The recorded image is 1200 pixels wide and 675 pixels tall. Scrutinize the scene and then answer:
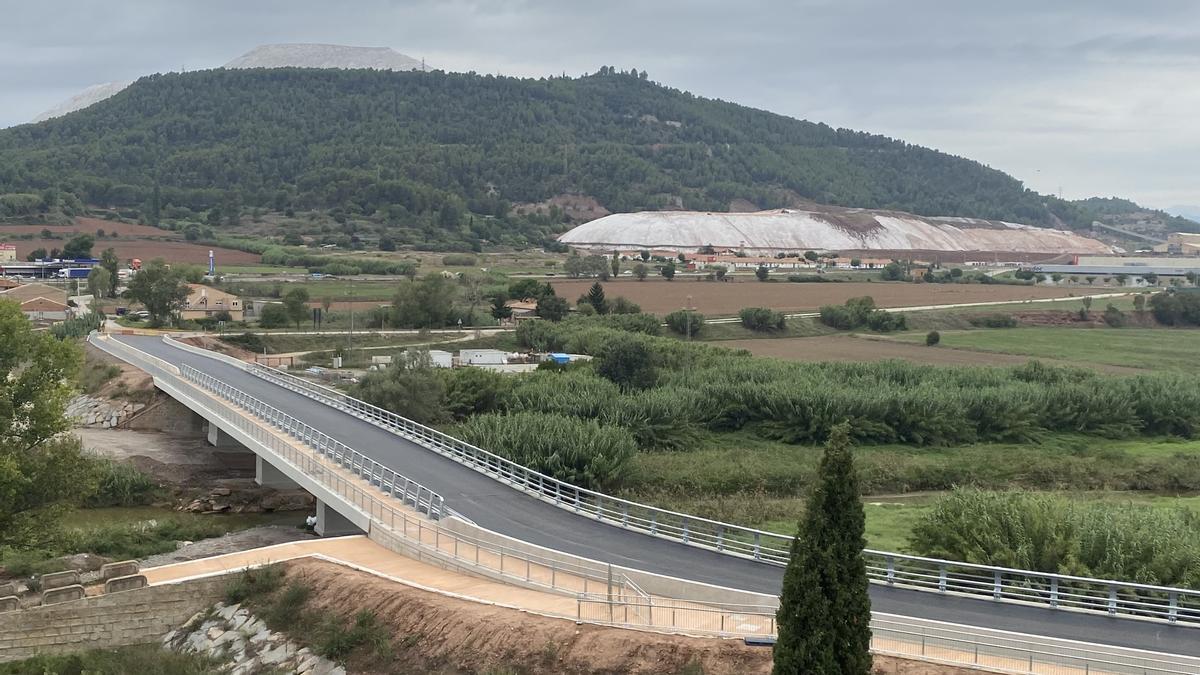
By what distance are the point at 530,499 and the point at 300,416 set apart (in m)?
17.4

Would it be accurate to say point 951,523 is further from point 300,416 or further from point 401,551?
point 300,416

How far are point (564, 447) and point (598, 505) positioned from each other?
817 cm

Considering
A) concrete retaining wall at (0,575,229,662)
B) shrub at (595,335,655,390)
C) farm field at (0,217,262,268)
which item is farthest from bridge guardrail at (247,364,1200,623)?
farm field at (0,217,262,268)

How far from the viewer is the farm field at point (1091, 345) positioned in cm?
8356

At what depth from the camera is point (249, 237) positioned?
595 ft

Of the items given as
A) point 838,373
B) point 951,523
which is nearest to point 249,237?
point 838,373

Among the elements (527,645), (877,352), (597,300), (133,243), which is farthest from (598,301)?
(133,243)

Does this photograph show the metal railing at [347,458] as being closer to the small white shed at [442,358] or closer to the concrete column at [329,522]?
the concrete column at [329,522]

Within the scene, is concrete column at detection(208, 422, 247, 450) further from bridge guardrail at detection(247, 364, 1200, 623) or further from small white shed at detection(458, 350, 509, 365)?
small white shed at detection(458, 350, 509, 365)

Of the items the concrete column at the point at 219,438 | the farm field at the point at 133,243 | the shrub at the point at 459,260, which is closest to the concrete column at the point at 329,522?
the concrete column at the point at 219,438

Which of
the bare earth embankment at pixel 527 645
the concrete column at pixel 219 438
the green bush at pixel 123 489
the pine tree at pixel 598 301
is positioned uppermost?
the pine tree at pixel 598 301

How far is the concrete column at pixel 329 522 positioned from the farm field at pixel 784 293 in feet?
235

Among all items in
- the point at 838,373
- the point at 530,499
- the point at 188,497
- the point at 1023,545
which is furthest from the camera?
the point at 838,373

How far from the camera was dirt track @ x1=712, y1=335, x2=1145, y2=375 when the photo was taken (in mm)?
81500
